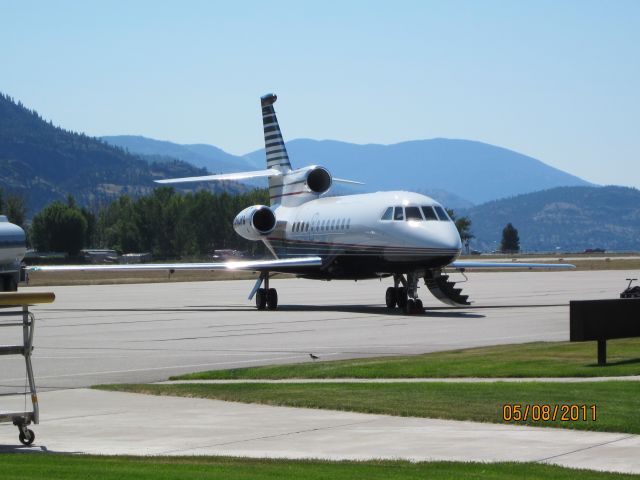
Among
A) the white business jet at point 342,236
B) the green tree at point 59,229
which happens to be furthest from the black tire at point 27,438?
the green tree at point 59,229

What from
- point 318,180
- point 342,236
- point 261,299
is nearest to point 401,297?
point 342,236

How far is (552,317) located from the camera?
3256cm

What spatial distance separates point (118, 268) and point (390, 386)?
24346 millimetres

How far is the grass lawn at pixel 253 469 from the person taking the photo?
9883 millimetres

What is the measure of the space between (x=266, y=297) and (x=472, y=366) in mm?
22251

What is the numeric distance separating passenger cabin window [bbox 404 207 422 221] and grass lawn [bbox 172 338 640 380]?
1485 centimetres

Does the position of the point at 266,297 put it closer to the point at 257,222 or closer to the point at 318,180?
the point at 257,222

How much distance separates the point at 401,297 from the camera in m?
38.5

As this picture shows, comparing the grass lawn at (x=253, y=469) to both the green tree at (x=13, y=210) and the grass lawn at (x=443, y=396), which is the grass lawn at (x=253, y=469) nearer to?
the grass lawn at (x=443, y=396)

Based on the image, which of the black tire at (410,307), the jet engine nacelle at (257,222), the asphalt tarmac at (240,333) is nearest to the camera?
the asphalt tarmac at (240,333)

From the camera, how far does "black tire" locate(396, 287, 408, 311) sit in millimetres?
38344

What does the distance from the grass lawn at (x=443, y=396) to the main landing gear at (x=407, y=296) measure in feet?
61.4

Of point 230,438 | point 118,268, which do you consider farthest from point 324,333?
point 230,438

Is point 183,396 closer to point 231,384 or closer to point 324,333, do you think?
point 231,384
